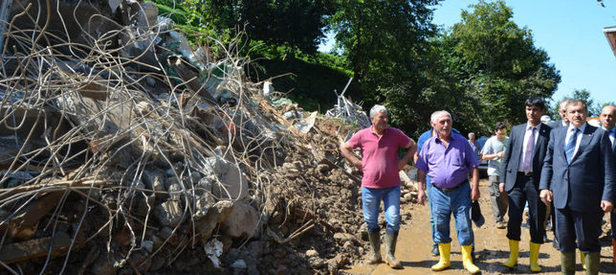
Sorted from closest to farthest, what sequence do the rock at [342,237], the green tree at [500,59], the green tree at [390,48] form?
the rock at [342,237] < the green tree at [390,48] < the green tree at [500,59]

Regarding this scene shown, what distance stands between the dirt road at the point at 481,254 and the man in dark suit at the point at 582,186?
769 mm

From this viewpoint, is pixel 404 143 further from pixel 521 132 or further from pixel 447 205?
pixel 521 132

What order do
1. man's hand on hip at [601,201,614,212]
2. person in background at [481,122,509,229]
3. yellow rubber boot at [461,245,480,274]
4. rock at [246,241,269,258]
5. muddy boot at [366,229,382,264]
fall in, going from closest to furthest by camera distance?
1. man's hand on hip at [601,201,614,212]
2. rock at [246,241,269,258]
3. yellow rubber boot at [461,245,480,274]
4. muddy boot at [366,229,382,264]
5. person in background at [481,122,509,229]

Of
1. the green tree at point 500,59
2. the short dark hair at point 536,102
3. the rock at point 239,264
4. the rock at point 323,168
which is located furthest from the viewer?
the green tree at point 500,59

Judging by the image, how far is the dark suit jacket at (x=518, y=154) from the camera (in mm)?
4637

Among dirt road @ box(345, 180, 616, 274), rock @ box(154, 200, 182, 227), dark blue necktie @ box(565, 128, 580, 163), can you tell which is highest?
dark blue necktie @ box(565, 128, 580, 163)

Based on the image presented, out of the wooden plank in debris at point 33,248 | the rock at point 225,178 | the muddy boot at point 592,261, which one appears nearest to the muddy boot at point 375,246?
the rock at point 225,178

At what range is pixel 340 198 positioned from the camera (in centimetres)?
684

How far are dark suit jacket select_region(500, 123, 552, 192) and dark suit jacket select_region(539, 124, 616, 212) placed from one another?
0.55 meters

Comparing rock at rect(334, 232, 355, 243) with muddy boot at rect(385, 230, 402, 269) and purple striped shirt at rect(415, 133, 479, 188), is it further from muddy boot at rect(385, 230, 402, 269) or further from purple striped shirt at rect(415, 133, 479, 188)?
purple striped shirt at rect(415, 133, 479, 188)

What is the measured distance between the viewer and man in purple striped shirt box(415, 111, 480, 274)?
4613 mm

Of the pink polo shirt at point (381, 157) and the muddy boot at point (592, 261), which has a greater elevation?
the pink polo shirt at point (381, 157)

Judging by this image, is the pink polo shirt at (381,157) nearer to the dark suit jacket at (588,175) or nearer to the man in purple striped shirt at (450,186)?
the man in purple striped shirt at (450,186)

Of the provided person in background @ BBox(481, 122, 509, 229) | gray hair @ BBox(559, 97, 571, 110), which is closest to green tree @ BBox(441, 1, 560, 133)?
person in background @ BBox(481, 122, 509, 229)
